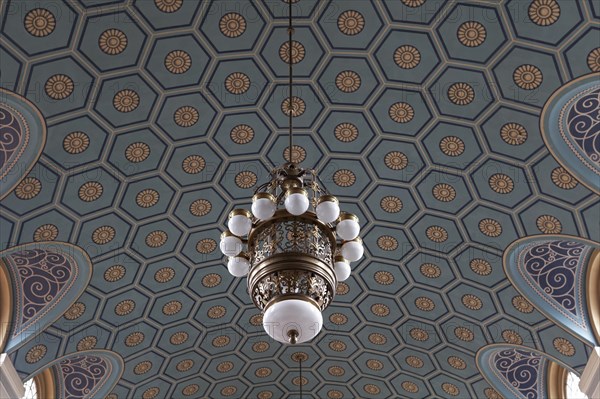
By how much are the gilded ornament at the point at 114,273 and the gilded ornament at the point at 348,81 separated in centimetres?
415

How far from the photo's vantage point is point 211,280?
40.2 ft

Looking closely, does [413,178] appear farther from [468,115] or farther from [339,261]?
[339,261]

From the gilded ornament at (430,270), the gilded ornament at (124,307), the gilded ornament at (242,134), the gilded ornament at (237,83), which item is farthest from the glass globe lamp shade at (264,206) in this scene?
the gilded ornament at (124,307)

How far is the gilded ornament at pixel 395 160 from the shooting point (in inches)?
412

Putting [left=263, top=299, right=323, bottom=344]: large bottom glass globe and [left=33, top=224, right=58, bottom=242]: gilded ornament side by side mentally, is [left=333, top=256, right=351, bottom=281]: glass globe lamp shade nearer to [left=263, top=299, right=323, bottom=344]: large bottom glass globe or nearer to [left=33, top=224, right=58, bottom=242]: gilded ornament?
[left=263, top=299, right=323, bottom=344]: large bottom glass globe

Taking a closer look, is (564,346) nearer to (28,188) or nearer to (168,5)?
(168,5)

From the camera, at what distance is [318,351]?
46.5ft

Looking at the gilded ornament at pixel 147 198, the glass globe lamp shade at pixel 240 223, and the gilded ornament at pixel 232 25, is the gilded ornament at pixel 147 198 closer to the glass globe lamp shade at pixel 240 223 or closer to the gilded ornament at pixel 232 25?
the gilded ornament at pixel 232 25

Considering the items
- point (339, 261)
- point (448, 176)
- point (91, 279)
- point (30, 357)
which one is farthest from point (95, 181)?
point (448, 176)

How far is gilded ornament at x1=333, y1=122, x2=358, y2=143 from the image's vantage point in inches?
403

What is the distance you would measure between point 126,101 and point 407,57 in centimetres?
327

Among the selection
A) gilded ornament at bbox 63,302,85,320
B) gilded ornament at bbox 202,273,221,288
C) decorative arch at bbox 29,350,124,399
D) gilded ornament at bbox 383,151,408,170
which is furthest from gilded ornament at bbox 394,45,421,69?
decorative arch at bbox 29,350,124,399

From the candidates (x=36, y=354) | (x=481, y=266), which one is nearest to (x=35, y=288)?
(x=36, y=354)

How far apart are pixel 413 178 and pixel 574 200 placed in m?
2.03
